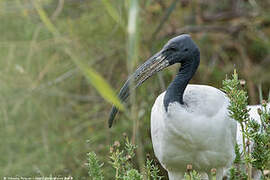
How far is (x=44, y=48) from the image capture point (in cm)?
360

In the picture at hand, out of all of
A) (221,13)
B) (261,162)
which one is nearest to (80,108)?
(221,13)

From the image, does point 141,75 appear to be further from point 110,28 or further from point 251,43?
point 251,43

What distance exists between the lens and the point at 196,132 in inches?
78.3

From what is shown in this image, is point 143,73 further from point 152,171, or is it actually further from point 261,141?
point 261,141

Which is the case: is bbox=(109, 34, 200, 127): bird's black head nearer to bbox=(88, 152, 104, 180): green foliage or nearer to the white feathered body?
the white feathered body

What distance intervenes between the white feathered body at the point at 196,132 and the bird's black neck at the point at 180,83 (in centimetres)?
3

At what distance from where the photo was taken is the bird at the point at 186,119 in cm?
200

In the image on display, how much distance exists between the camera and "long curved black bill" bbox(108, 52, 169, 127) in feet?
6.55

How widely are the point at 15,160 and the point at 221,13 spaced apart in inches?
88.2

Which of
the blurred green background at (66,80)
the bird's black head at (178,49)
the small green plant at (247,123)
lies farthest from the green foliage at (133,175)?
the blurred green background at (66,80)

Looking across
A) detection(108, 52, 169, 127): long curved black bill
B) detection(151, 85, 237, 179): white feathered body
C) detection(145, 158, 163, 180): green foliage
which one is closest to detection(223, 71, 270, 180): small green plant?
detection(145, 158, 163, 180): green foliage

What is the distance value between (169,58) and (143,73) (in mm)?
146

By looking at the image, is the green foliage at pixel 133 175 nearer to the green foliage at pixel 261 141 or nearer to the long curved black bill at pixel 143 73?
the green foliage at pixel 261 141

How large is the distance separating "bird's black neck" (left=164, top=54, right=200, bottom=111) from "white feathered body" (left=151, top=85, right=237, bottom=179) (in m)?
0.03
